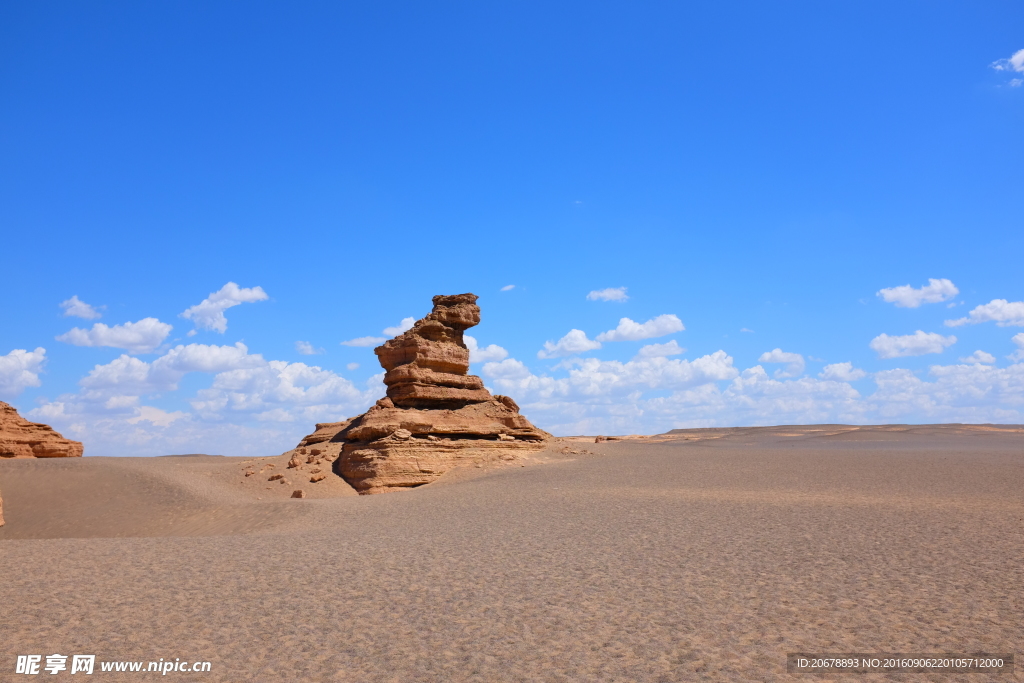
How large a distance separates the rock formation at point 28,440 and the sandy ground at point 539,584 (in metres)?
11.9

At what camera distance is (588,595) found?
29.2 feet

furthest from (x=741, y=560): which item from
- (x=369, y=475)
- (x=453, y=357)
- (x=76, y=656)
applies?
(x=453, y=357)

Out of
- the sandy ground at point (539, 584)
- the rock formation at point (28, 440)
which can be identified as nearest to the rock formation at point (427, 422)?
the sandy ground at point (539, 584)

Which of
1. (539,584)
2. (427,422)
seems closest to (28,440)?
(427,422)

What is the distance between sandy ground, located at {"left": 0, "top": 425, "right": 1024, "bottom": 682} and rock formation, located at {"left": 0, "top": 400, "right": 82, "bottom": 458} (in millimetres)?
11918

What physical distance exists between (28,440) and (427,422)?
1812cm

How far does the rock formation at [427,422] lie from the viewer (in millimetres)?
21750

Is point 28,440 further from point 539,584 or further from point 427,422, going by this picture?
point 539,584

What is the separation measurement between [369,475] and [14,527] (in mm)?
9616

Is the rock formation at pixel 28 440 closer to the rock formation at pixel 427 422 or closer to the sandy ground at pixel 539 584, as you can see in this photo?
the rock formation at pixel 427 422

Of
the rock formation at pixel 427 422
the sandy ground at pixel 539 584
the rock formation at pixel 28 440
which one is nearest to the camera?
the sandy ground at pixel 539 584

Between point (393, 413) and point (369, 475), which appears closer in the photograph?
point (369, 475)

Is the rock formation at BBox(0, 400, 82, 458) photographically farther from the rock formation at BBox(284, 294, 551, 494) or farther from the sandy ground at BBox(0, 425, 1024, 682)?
the sandy ground at BBox(0, 425, 1024, 682)

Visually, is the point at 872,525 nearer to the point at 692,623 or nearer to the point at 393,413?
the point at 692,623
